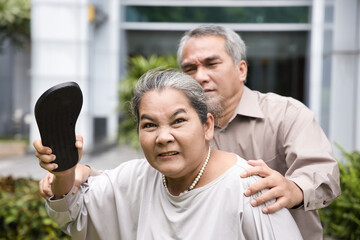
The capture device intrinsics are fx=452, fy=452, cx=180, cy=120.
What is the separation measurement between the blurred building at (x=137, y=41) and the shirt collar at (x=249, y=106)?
7198 millimetres

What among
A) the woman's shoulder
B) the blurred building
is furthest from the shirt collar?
the blurred building

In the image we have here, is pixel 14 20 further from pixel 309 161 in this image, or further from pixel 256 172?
pixel 256 172

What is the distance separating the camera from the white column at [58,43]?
32.4 ft

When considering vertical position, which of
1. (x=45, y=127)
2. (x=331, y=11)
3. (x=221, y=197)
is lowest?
(x=221, y=197)

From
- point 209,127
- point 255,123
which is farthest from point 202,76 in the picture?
point 209,127

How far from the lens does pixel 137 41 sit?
15164 millimetres

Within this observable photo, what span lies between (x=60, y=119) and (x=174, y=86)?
440 millimetres

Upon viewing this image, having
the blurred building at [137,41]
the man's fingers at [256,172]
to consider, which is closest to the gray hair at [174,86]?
the man's fingers at [256,172]

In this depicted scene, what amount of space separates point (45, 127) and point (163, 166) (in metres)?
0.46

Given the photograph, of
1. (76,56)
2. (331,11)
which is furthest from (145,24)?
(331,11)

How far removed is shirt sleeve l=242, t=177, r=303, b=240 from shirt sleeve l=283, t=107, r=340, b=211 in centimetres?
27

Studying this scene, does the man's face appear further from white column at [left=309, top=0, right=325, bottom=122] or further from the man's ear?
A: white column at [left=309, top=0, right=325, bottom=122]

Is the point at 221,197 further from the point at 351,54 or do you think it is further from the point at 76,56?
the point at 76,56

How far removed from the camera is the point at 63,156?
5.76 feet
